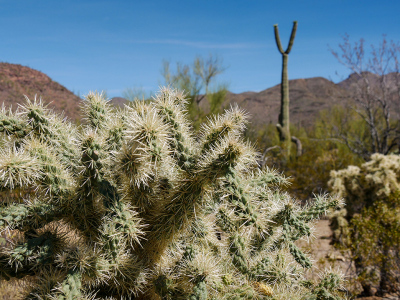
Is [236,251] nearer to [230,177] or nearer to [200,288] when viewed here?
[200,288]

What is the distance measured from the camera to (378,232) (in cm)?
486

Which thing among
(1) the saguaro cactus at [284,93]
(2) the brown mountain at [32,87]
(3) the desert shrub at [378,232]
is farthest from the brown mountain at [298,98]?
(3) the desert shrub at [378,232]

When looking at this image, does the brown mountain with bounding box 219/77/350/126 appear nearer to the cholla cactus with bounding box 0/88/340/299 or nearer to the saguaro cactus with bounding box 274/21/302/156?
the saguaro cactus with bounding box 274/21/302/156

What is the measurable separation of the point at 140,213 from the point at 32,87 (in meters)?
20.9

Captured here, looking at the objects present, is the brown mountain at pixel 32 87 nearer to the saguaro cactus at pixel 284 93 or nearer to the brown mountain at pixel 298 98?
the saguaro cactus at pixel 284 93

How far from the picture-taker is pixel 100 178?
155 cm

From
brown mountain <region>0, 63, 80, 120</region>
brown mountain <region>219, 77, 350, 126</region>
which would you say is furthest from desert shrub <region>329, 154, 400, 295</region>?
brown mountain <region>219, 77, 350, 126</region>

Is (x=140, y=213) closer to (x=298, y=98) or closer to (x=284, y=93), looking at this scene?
(x=284, y=93)

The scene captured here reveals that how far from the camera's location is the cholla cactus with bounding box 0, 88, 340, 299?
1529 mm

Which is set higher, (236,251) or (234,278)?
(236,251)

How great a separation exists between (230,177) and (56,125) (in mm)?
1182

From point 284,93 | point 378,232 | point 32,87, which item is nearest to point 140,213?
point 378,232

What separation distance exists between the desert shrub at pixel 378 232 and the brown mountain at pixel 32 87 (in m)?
14.7

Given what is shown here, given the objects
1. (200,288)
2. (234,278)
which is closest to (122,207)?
(200,288)
